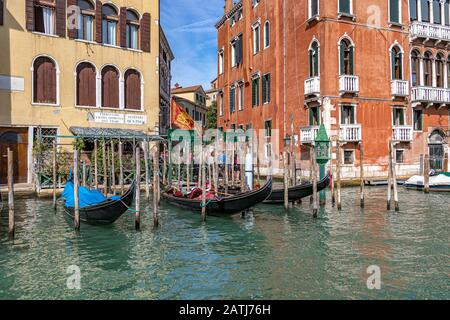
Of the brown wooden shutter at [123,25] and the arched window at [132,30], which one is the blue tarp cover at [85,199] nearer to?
the brown wooden shutter at [123,25]

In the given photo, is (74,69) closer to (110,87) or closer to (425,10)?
(110,87)

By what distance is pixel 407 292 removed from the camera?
15.5ft

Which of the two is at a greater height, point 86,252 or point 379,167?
point 379,167

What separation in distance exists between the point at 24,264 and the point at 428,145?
16.5 metres

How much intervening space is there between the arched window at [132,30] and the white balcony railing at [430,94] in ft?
37.1

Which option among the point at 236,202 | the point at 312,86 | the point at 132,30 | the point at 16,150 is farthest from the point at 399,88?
the point at 16,150

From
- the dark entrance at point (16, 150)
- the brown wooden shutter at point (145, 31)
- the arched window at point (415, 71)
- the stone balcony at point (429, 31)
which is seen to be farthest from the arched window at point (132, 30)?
the arched window at point (415, 71)

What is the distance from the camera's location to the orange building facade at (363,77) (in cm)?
1562

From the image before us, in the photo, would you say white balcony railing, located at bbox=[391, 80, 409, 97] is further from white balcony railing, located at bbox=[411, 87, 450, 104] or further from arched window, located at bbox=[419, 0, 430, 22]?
arched window, located at bbox=[419, 0, 430, 22]

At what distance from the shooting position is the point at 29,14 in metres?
12.7

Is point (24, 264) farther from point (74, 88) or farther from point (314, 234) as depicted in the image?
point (74, 88)

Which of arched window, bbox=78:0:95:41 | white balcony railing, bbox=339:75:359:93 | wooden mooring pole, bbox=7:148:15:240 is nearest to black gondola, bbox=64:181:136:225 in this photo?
wooden mooring pole, bbox=7:148:15:240
